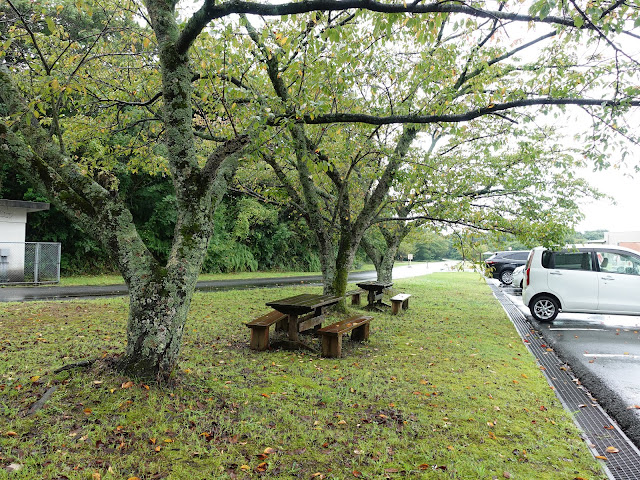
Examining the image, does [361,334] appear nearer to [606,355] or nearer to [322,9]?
[606,355]

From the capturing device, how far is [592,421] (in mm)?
4516

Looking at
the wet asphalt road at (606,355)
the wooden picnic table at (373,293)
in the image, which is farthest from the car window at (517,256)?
→ the wooden picnic table at (373,293)

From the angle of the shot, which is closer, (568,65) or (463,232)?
(568,65)

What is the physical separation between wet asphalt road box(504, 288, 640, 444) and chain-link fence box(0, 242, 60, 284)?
16943 mm

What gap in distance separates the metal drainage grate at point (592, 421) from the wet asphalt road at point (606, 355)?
0.12 m

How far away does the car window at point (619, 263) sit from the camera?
10.0 m

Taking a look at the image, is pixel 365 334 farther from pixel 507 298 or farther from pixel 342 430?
pixel 507 298

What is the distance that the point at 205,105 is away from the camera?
888cm

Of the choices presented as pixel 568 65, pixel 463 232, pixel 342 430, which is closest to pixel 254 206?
pixel 463 232

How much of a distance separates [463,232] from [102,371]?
7.86 meters

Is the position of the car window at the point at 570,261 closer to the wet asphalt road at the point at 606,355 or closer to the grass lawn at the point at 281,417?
the wet asphalt road at the point at 606,355

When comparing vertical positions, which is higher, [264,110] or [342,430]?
[264,110]

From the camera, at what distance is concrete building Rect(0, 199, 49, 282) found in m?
15.3

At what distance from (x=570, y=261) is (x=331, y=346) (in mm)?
7342
